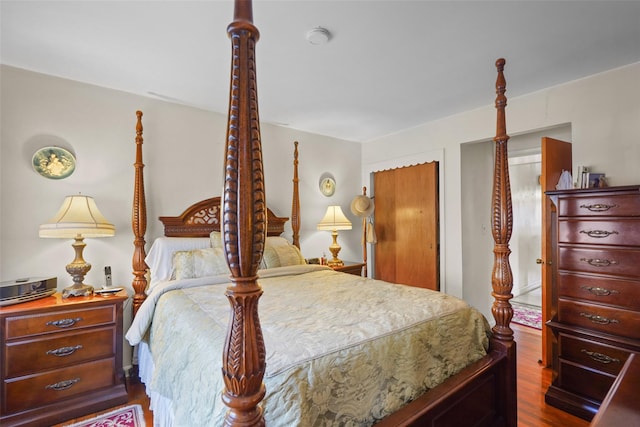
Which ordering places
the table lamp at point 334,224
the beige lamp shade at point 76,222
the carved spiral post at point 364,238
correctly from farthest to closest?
the carved spiral post at point 364,238
the table lamp at point 334,224
the beige lamp shade at point 76,222

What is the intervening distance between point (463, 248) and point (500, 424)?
6.63ft

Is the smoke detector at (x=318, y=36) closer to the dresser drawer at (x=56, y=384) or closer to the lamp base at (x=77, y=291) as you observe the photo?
the lamp base at (x=77, y=291)

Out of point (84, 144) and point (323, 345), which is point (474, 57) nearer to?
point (323, 345)

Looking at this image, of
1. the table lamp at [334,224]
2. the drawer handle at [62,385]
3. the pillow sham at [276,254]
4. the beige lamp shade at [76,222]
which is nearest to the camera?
the drawer handle at [62,385]

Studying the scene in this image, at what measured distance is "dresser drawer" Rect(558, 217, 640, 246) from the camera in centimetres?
193

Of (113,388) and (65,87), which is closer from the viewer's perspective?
(113,388)

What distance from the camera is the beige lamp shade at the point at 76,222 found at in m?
2.10

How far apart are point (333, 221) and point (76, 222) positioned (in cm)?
253

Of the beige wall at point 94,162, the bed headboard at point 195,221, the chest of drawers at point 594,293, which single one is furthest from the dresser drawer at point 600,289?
the bed headboard at point 195,221

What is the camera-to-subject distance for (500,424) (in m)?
1.69

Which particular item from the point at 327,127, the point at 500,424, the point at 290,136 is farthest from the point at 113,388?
the point at 327,127

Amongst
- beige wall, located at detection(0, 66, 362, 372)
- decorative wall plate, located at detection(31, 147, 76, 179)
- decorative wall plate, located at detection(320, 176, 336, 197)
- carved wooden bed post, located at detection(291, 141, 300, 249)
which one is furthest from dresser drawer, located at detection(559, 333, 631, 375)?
decorative wall plate, located at detection(31, 147, 76, 179)

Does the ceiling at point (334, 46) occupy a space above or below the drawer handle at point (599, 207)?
above

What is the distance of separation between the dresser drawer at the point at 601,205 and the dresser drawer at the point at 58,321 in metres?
3.41
